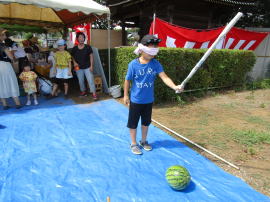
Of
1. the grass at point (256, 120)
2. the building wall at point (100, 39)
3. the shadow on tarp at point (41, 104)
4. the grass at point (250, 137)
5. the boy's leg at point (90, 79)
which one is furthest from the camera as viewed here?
the building wall at point (100, 39)

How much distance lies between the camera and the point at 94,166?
2994 millimetres

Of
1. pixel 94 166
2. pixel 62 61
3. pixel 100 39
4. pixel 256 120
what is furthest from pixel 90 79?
pixel 100 39

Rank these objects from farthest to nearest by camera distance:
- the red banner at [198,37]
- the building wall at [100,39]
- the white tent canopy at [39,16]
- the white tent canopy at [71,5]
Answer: the building wall at [100,39] < the white tent canopy at [39,16] < the red banner at [198,37] < the white tent canopy at [71,5]

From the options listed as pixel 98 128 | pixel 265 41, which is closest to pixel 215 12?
Answer: pixel 265 41

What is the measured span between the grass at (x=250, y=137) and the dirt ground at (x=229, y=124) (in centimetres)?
6

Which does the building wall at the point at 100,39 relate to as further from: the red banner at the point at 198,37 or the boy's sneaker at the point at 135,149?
the boy's sneaker at the point at 135,149

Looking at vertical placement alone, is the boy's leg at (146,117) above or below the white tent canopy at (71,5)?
below

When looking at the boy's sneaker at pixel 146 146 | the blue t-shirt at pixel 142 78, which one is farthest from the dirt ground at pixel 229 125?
the blue t-shirt at pixel 142 78

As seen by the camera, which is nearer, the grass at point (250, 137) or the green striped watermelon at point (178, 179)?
the green striped watermelon at point (178, 179)

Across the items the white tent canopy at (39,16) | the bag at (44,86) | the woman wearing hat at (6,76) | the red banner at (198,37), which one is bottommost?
the bag at (44,86)

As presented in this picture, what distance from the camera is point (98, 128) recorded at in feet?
14.3

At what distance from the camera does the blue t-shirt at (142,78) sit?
3.03 m

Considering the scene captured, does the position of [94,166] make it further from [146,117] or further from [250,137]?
[250,137]

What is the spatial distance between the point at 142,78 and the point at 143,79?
0.02 meters
